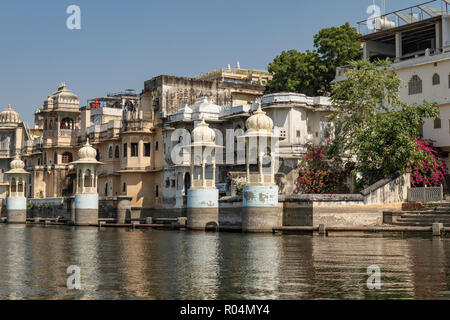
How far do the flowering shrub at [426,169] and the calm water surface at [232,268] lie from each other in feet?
22.3

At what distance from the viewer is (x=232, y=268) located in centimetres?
2052

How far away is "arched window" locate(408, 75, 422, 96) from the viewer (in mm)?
43344

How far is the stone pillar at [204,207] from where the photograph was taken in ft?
130

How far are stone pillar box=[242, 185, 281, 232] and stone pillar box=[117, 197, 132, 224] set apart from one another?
19308 mm

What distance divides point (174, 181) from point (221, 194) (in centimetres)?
845

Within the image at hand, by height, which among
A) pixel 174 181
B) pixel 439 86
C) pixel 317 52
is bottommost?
pixel 174 181

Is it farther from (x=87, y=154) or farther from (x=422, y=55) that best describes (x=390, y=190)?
(x=87, y=154)

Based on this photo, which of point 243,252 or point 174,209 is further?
point 174,209

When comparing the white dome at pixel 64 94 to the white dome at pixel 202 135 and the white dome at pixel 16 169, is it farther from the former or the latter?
the white dome at pixel 202 135

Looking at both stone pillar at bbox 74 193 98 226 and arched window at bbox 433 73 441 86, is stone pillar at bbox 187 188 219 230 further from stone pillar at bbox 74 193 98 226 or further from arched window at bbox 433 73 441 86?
arched window at bbox 433 73 441 86

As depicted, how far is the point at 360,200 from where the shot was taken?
35.6 meters

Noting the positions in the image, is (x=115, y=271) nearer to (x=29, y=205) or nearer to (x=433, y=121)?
(x=433, y=121)

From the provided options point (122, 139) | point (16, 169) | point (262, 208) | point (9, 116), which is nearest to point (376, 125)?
point (262, 208)
